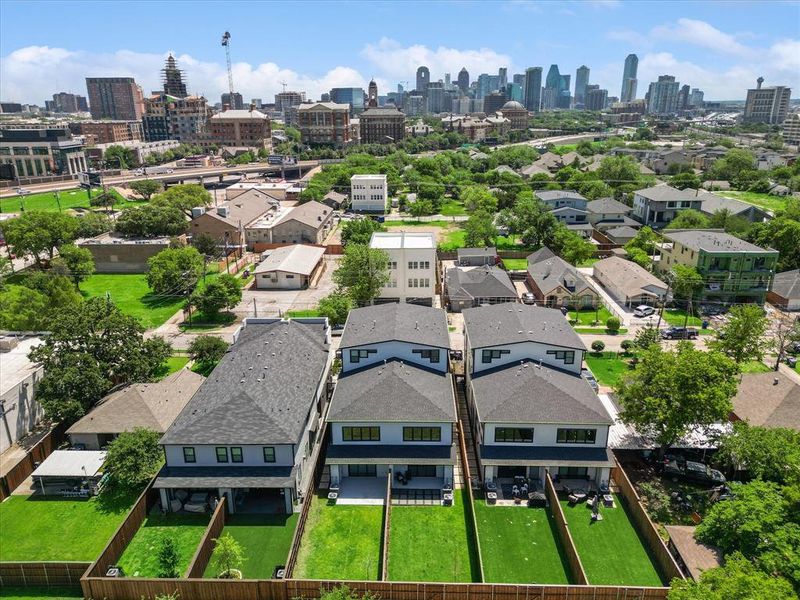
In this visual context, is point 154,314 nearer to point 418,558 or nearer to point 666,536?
point 418,558

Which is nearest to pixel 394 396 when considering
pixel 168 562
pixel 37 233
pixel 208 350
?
pixel 168 562

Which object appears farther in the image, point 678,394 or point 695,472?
point 695,472

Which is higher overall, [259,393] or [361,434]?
[259,393]

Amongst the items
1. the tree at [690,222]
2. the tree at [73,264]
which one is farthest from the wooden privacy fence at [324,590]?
the tree at [690,222]

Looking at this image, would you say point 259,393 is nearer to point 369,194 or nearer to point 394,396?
point 394,396

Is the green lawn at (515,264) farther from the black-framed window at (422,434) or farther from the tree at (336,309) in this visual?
the black-framed window at (422,434)

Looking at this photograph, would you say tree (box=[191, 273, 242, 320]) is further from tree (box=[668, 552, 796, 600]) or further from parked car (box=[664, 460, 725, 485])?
tree (box=[668, 552, 796, 600])

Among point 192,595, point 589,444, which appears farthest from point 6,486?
point 589,444
